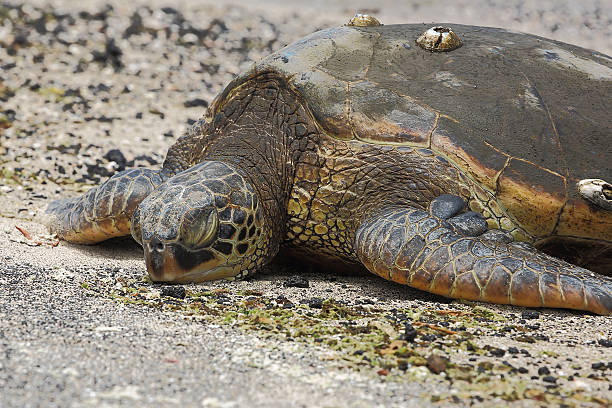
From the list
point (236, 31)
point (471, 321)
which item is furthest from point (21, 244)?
point (236, 31)

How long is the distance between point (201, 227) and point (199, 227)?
1 centimetres

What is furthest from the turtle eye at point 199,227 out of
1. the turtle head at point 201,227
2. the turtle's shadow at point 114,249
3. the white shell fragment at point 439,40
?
the white shell fragment at point 439,40

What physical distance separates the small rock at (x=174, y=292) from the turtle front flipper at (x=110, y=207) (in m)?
0.81

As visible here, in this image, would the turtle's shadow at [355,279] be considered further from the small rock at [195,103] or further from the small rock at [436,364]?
the small rock at [195,103]

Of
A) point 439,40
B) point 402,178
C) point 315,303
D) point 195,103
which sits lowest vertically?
point 315,303

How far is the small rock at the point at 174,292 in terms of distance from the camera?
2951 millimetres

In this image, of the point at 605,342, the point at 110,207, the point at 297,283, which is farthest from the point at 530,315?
the point at 110,207

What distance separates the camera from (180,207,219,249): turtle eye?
312 centimetres

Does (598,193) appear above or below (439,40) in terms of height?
below

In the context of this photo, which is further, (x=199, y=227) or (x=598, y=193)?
(x=598, y=193)

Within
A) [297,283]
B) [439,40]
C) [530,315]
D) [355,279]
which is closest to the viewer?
[530,315]

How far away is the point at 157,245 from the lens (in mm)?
3119

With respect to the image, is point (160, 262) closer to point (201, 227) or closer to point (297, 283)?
point (201, 227)

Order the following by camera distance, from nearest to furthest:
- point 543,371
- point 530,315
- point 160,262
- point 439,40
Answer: point 543,371 < point 530,315 < point 160,262 < point 439,40
